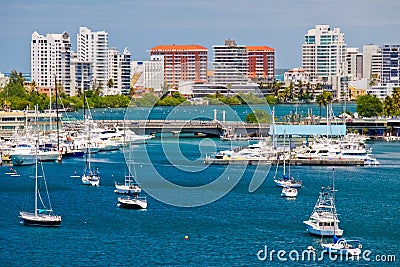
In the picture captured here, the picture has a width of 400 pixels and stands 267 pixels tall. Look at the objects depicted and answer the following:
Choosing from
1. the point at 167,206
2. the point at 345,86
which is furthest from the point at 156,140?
the point at 345,86

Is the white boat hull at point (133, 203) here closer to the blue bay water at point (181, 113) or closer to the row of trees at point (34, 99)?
the blue bay water at point (181, 113)

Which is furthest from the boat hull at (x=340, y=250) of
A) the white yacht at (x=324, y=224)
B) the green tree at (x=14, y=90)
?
the green tree at (x=14, y=90)

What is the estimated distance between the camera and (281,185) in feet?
82.1

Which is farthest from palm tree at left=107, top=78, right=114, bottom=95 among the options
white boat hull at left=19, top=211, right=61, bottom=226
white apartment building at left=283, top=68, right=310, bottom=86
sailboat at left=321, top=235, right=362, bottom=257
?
sailboat at left=321, top=235, right=362, bottom=257

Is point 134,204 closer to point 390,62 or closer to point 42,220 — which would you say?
point 42,220

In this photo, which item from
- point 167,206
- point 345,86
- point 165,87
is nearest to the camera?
point 167,206

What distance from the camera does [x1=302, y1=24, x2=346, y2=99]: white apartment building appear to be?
95.1 m

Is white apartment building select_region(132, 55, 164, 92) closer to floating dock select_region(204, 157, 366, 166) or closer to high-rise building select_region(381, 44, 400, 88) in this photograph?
high-rise building select_region(381, 44, 400, 88)

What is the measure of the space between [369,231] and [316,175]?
376 inches

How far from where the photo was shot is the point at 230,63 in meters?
82.2

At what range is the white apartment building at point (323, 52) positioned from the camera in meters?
95.1

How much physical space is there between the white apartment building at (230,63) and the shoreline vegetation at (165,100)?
304 cm

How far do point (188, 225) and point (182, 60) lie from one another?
6353cm

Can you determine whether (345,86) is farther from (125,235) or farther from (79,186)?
(125,235)
